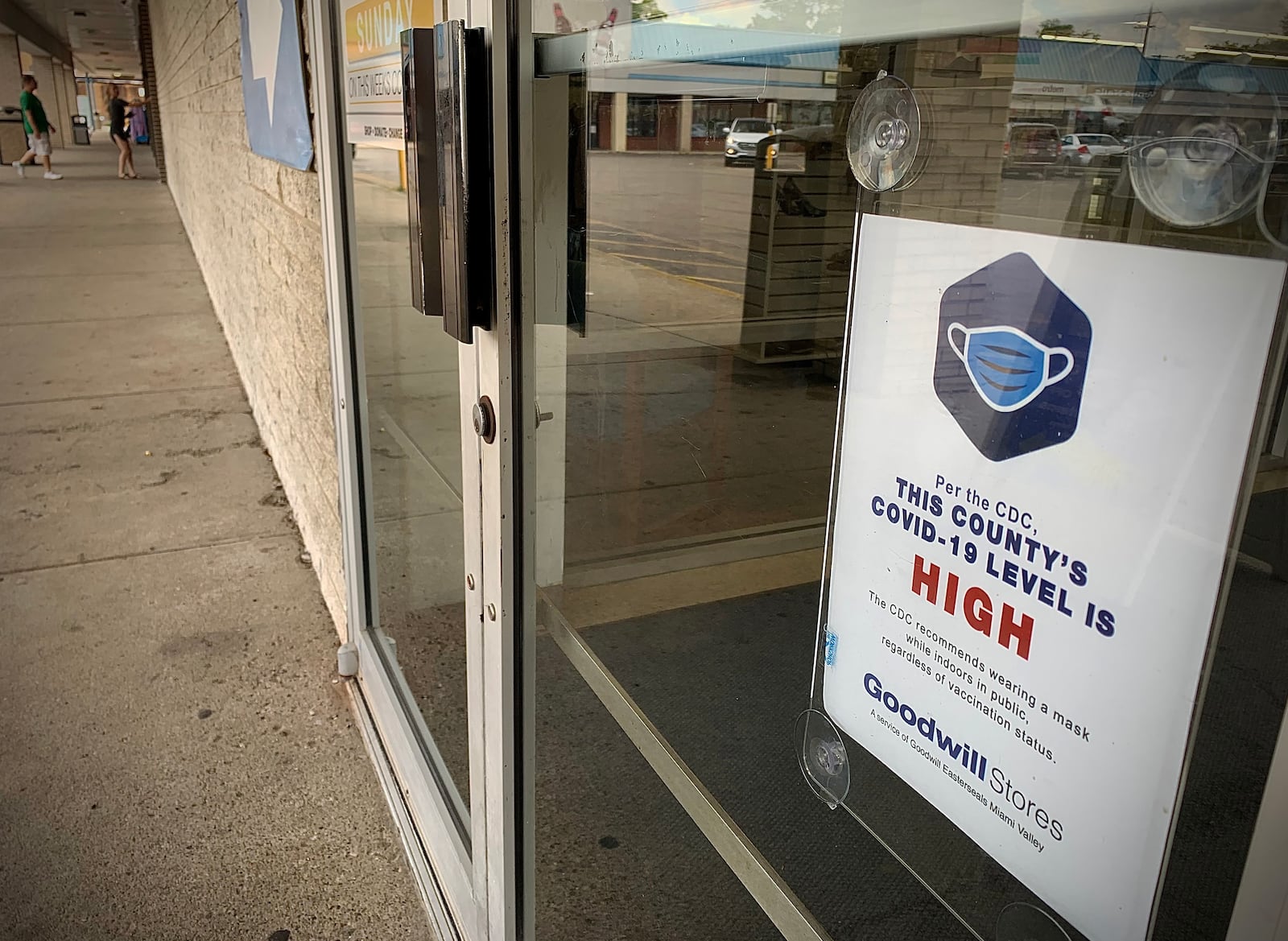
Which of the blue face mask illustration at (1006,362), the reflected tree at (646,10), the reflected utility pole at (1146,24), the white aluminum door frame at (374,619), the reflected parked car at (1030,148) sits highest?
the reflected tree at (646,10)

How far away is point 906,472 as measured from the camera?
0.88 metres

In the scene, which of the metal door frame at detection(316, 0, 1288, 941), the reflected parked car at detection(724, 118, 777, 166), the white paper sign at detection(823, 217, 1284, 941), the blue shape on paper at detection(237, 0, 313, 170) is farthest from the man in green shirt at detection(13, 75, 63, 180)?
the white paper sign at detection(823, 217, 1284, 941)

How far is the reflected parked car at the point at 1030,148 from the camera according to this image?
28.3 inches

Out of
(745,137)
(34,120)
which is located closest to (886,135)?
(745,137)

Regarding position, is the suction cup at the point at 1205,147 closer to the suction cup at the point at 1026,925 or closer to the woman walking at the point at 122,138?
the suction cup at the point at 1026,925

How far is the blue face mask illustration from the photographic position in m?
0.71

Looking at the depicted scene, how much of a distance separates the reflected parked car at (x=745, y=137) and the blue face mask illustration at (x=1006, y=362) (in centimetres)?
85

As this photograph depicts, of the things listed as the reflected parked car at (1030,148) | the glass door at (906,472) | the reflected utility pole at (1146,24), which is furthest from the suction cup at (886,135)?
the reflected utility pole at (1146,24)

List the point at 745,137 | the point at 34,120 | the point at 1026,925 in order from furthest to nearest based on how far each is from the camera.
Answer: the point at 34,120
the point at 745,137
the point at 1026,925

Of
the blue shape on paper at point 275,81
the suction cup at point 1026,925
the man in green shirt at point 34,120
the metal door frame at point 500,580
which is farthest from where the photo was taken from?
the man in green shirt at point 34,120

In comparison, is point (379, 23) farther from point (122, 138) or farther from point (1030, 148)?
point (122, 138)

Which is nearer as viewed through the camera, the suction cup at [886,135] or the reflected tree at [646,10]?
the suction cup at [886,135]

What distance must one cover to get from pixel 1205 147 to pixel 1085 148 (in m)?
0.10

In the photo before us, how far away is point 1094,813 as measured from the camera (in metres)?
0.73
